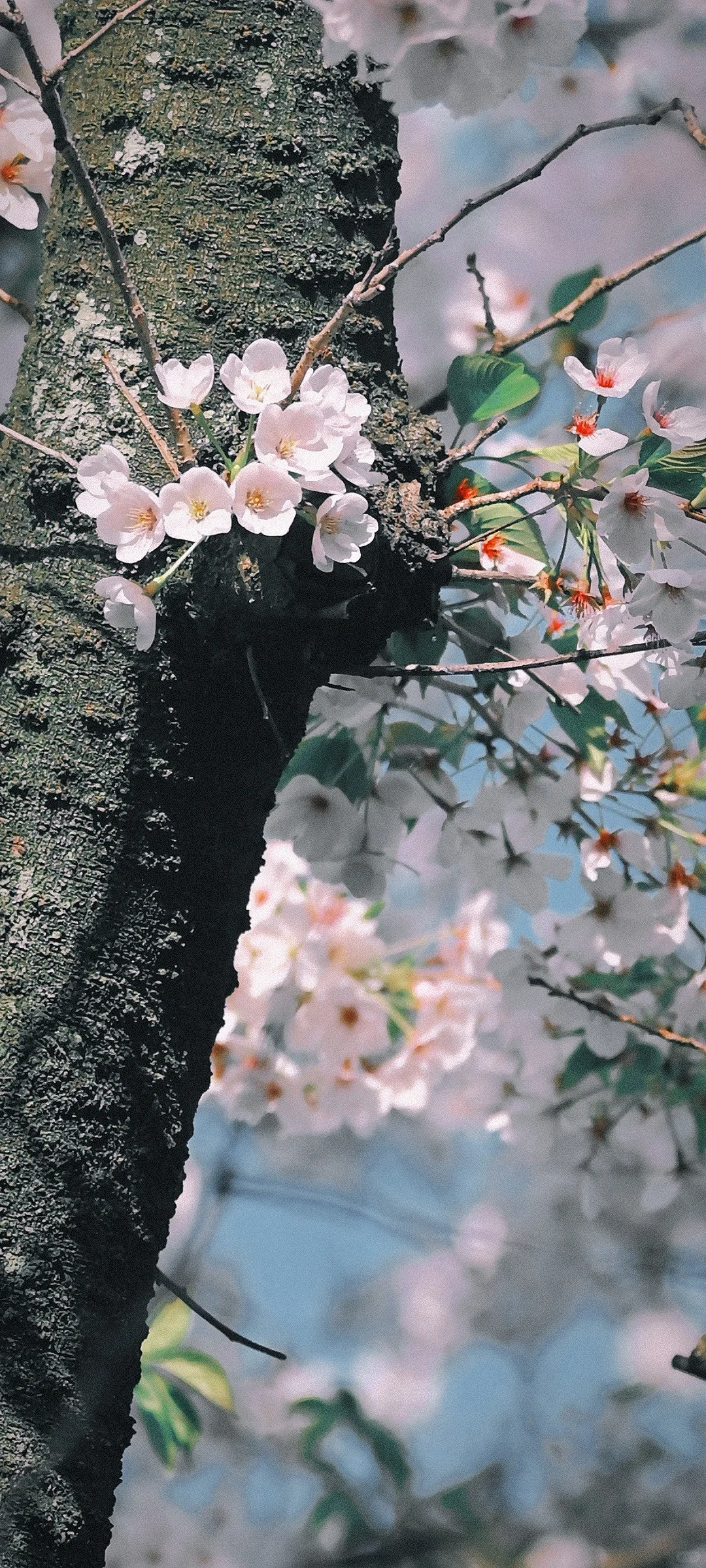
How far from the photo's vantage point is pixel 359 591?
0.65 metres

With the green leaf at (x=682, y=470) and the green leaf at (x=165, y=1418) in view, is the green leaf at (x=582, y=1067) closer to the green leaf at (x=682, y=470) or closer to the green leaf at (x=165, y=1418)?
the green leaf at (x=165, y=1418)

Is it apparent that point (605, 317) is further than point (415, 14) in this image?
Yes

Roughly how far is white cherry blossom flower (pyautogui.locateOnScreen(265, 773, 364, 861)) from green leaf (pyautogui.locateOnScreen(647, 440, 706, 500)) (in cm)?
43

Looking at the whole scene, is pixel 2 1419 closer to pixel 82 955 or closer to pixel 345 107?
pixel 82 955

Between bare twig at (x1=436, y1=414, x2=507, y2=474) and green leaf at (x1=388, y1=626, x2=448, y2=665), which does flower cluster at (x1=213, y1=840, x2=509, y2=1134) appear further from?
bare twig at (x1=436, y1=414, x2=507, y2=474)

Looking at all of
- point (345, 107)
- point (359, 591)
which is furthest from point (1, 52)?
point (359, 591)

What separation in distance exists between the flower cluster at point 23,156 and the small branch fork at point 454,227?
10.7 inches

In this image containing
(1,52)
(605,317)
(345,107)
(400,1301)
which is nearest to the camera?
(345,107)

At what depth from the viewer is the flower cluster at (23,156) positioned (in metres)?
0.82

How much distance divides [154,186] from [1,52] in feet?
2.70

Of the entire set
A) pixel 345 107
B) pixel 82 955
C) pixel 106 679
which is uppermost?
pixel 345 107

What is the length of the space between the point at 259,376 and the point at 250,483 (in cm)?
6

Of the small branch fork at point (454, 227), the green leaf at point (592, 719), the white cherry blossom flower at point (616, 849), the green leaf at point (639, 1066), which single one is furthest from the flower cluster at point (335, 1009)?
the small branch fork at point (454, 227)

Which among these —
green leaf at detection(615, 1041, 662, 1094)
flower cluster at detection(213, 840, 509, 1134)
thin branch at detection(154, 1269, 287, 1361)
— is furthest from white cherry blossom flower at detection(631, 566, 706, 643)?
flower cluster at detection(213, 840, 509, 1134)
